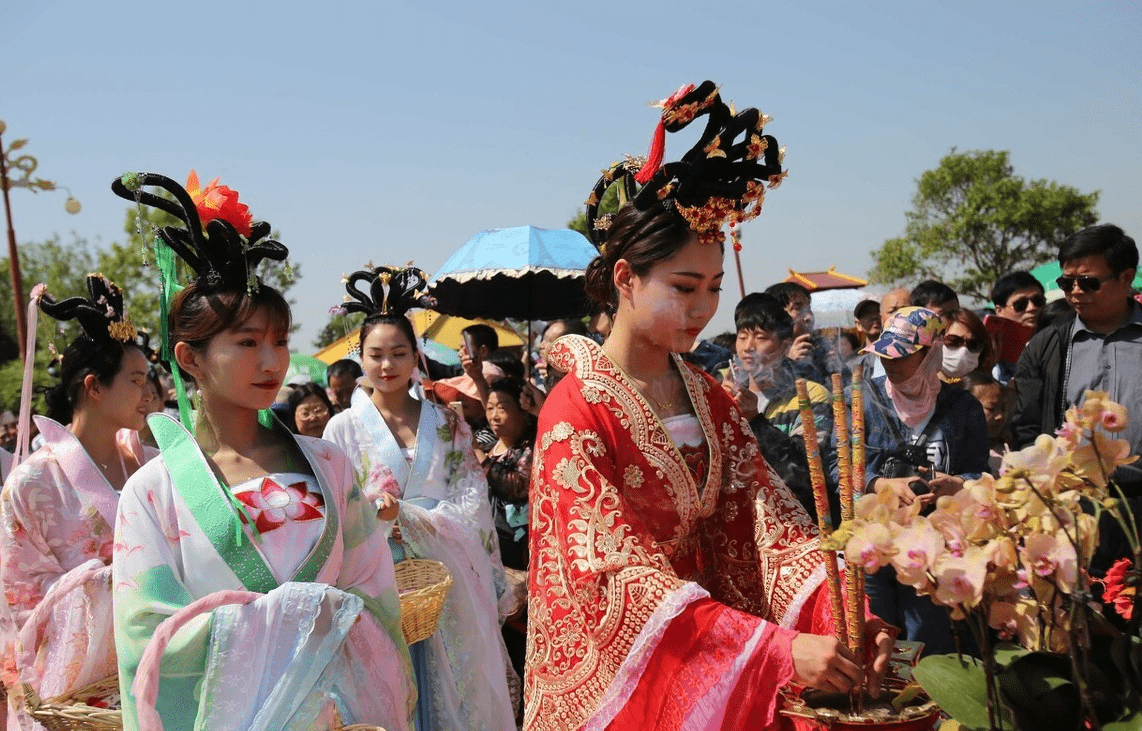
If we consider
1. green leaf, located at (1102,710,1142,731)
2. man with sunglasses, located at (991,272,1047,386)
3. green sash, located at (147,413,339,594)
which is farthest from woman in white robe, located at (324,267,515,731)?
man with sunglasses, located at (991,272,1047,386)

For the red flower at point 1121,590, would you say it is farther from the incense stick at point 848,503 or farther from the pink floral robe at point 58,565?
the pink floral robe at point 58,565

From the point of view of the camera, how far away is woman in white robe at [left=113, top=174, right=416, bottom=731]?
2387 millimetres

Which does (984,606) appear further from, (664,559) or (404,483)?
(404,483)

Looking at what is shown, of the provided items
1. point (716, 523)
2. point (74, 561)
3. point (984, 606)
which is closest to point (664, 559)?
point (716, 523)

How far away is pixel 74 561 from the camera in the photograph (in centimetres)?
366

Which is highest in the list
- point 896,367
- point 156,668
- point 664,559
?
point 896,367

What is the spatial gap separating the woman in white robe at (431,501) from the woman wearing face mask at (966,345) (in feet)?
8.22

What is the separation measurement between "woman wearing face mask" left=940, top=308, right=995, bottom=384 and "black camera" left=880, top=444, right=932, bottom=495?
1193mm

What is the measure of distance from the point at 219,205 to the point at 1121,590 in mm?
2251

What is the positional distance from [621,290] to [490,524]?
2738mm

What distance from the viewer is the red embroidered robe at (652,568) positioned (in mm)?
2215

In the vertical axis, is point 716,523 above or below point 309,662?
above

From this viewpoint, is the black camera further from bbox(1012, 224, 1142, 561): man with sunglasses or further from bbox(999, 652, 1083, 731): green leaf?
bbox(999, 652, 1083, 731): green leaf

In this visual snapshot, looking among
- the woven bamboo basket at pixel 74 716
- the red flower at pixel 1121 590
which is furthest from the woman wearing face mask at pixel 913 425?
the woven bamboo basket at pixel 74 716
